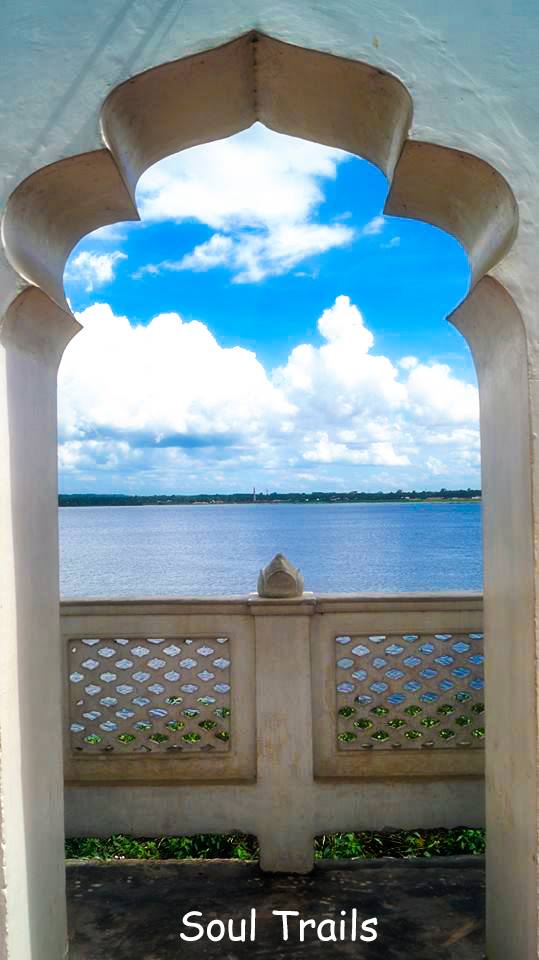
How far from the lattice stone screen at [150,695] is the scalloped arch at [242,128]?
7.47 feet

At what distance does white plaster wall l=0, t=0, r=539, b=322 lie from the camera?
8.74 ft

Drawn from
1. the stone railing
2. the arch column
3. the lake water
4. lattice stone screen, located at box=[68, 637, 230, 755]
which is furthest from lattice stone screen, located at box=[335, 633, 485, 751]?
the lake water

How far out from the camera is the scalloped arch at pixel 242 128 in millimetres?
2738

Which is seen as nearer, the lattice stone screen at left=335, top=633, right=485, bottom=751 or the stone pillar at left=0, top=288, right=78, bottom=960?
the stone pillar at left=0, top=288, right=78, bottom=960

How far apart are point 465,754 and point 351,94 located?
3.55 metres

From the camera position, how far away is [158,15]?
269 cm

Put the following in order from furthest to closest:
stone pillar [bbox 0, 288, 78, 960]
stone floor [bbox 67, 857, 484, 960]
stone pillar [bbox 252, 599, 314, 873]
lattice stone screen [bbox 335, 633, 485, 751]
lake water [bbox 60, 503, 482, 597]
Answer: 1. lake water [bbox 60, 503, 482, 597]
2. lattice stone screen [bbox 335, 633, 485, 751]
3. stone pillar [bbox 252, 599, 314, 873]
4. stone floor [bbox 67, 857, 484, 960]
5. stone pillar [bbox 0, 288, 78, 960]

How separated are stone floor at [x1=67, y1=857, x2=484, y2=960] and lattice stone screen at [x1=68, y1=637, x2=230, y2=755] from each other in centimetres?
66

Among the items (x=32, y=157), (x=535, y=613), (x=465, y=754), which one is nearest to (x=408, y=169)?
(x=32, y=157)

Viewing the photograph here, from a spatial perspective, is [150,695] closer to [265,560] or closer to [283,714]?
[283,714]

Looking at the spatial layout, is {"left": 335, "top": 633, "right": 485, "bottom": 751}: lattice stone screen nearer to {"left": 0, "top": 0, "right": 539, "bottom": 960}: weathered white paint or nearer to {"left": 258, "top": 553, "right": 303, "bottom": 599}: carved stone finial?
{"left": 258, "top": 553, "right": 303, "bottom": 599}: carved stone finial

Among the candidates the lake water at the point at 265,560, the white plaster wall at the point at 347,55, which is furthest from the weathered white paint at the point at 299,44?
the lake water at the point at 265,560

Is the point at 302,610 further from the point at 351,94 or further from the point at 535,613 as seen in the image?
the point at 351,94

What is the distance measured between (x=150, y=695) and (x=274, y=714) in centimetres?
78
